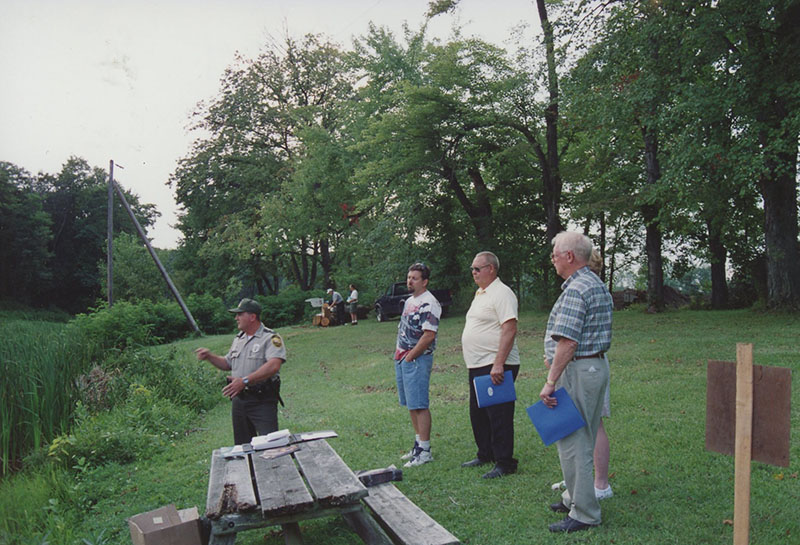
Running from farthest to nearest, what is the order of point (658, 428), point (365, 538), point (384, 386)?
point (384, 386)
point (658, 428)
point (365, 538)

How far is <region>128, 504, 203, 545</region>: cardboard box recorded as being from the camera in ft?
12.0

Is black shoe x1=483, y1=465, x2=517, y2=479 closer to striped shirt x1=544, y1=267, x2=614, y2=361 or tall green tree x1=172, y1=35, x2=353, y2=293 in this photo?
striped shirt x1=544, y1=267, x2=614, y2=361

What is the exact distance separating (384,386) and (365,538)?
7291mm

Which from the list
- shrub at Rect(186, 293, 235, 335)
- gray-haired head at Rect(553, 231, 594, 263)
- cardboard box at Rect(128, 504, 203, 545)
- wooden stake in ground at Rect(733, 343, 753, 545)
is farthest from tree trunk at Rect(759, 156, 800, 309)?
shrub at Rect(186, 293, 235, 335)

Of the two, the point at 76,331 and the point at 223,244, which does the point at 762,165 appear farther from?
the point at 223,244

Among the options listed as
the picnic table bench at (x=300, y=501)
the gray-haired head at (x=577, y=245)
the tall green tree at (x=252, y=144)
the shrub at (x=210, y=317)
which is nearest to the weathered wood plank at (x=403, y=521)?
the picnic table bench at (x=300, y=501)

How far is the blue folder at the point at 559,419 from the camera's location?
395cm

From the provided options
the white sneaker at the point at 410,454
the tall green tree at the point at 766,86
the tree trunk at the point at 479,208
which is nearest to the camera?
the white sneaker at the point at 410,454

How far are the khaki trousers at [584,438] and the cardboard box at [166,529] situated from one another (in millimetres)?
2310

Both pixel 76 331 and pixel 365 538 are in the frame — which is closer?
pixel 365 538

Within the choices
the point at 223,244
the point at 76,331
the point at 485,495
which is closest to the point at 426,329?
the point at 485,495

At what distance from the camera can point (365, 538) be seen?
3891 millimetres

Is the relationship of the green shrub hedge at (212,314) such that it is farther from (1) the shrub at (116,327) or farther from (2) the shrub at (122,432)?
(2) the shrub at (122,432)

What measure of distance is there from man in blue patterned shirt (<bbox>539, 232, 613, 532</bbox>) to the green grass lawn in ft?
1.00
